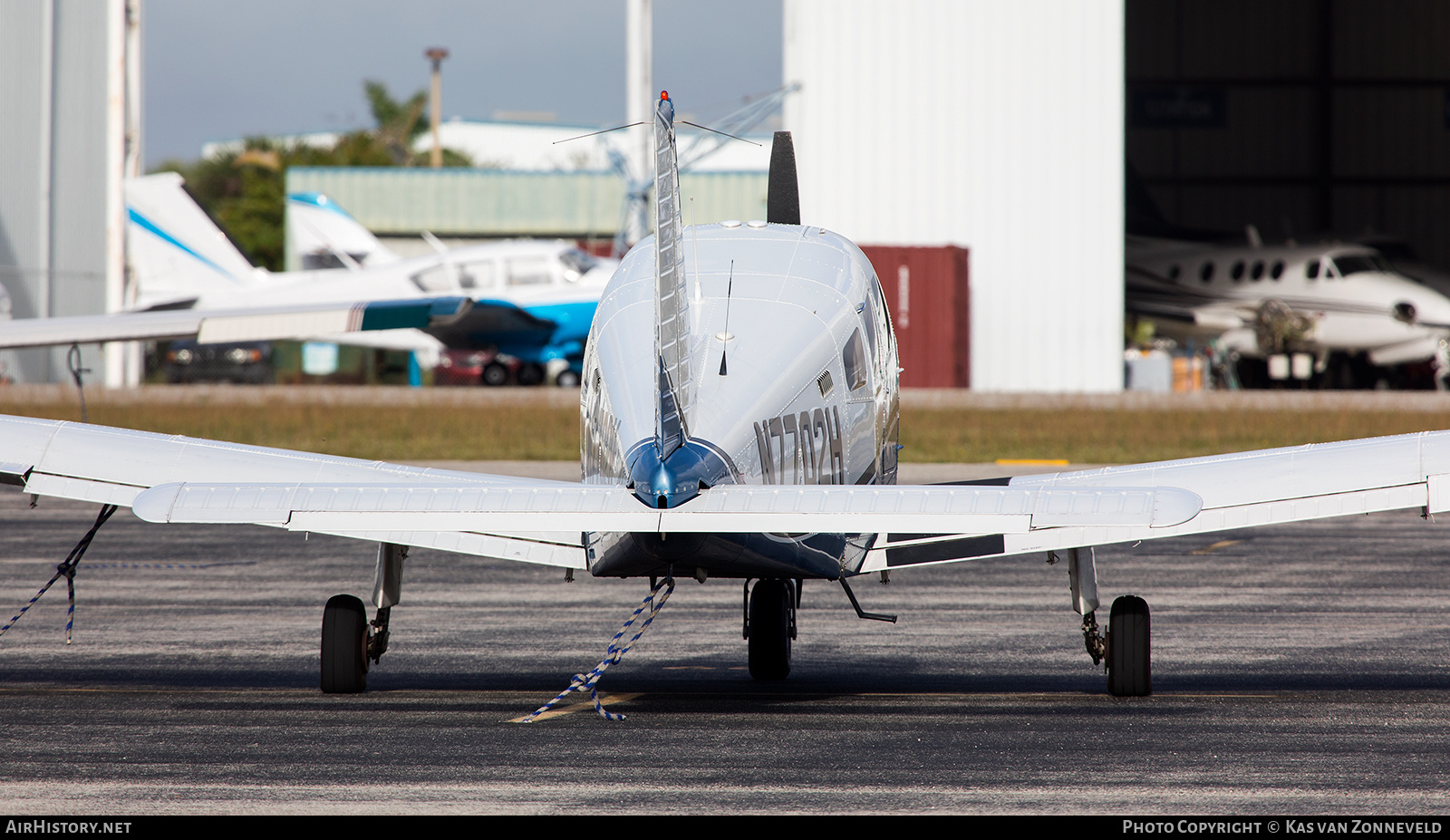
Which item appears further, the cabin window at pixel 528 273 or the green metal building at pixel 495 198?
the green metal building at pixel 495 198

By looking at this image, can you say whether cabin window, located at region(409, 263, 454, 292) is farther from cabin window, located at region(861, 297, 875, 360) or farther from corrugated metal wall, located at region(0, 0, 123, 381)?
cabin window, located at region(861, 297, 875, 360)

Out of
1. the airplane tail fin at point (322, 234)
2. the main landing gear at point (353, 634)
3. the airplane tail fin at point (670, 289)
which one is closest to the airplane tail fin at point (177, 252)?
the airplane tail fin at point (322, 234)

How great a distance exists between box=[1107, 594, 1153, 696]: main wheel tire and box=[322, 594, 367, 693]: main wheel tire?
3.96 m

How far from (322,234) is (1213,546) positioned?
1260 inches

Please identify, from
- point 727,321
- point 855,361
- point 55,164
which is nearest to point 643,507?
point 727,321

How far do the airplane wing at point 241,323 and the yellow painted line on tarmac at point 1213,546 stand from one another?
950 centimetres

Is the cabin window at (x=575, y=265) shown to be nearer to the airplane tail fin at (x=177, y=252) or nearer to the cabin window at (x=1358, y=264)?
A: the airplane tail fin at (x=177, y=252)

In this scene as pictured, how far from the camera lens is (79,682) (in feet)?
31.7

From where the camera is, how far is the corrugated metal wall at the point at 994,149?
3522cm

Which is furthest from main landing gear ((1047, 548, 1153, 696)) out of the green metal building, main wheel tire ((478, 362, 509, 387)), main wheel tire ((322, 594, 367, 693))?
the green metal building

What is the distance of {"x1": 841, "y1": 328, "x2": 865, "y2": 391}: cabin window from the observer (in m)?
8.66
